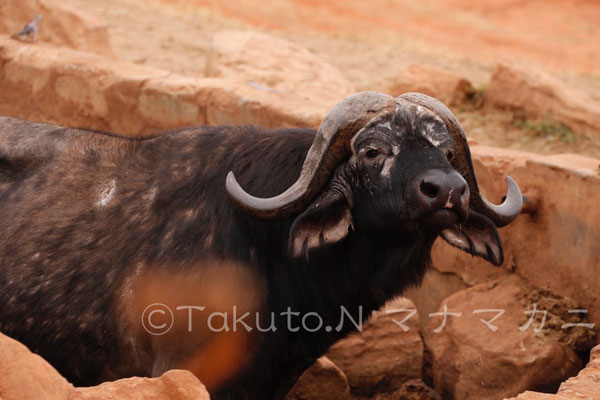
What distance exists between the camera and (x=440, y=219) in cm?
447

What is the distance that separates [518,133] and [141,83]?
505 centimetres

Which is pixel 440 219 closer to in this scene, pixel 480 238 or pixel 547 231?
pixel 480 238

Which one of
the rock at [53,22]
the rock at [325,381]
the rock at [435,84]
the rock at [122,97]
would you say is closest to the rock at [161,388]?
the rock at [325,381]

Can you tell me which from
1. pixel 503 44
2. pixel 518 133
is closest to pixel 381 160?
pixel 518 133

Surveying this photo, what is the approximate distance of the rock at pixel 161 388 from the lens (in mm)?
3725

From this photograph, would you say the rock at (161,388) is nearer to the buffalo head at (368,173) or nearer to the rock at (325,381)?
the buffalo head at (368,173)

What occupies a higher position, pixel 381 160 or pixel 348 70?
pixel 381 160

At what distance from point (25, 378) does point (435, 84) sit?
30.5ft

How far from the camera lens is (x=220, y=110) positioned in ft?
25.3

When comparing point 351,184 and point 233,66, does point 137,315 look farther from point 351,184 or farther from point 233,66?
point 233,66

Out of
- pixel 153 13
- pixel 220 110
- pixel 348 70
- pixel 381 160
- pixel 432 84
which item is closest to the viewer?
pixel 381 160

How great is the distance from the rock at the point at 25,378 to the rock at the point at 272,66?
5.52 meters

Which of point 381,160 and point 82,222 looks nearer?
point 381,160

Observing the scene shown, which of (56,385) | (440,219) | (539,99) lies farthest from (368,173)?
(539,99)
